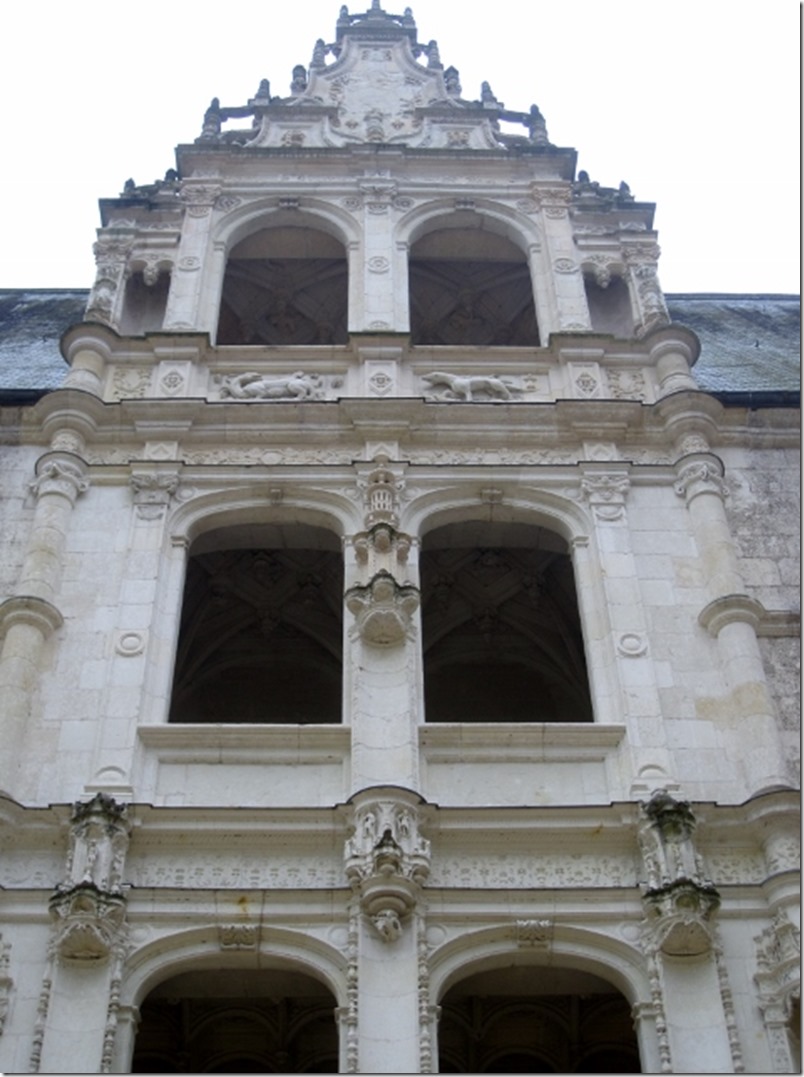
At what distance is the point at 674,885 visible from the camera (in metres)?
12.6

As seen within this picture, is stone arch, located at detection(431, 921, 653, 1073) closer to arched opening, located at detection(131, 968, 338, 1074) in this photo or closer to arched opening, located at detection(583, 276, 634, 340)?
arched opening, located at detection(131, 968, 338, 1074)

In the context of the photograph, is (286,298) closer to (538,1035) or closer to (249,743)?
(249,743)

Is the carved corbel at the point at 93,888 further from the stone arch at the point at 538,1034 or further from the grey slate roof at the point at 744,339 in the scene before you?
the grey slate roof at the point at 744,339

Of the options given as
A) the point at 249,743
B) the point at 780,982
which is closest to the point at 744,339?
the point at 249,743

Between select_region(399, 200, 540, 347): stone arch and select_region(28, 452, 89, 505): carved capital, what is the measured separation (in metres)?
6.80

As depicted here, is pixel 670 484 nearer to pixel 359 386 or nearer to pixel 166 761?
pixel 359 386

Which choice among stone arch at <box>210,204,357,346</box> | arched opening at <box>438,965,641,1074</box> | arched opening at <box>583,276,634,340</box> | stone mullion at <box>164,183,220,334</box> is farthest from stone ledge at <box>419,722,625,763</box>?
stone arch at <box>210,204,357,346</box>

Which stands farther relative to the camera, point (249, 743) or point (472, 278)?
point (472, 278)

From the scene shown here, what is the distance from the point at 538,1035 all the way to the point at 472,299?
11194 millimetres

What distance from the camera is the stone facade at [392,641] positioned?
1264 centimetres

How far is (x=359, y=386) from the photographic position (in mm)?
18562

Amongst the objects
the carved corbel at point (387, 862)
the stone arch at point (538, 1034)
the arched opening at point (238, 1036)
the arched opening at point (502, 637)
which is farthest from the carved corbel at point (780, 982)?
the arched opening at point (502, 637)

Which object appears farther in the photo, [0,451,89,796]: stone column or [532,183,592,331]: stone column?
[532,183,592,331]: stone column

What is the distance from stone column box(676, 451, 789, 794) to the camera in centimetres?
1389
